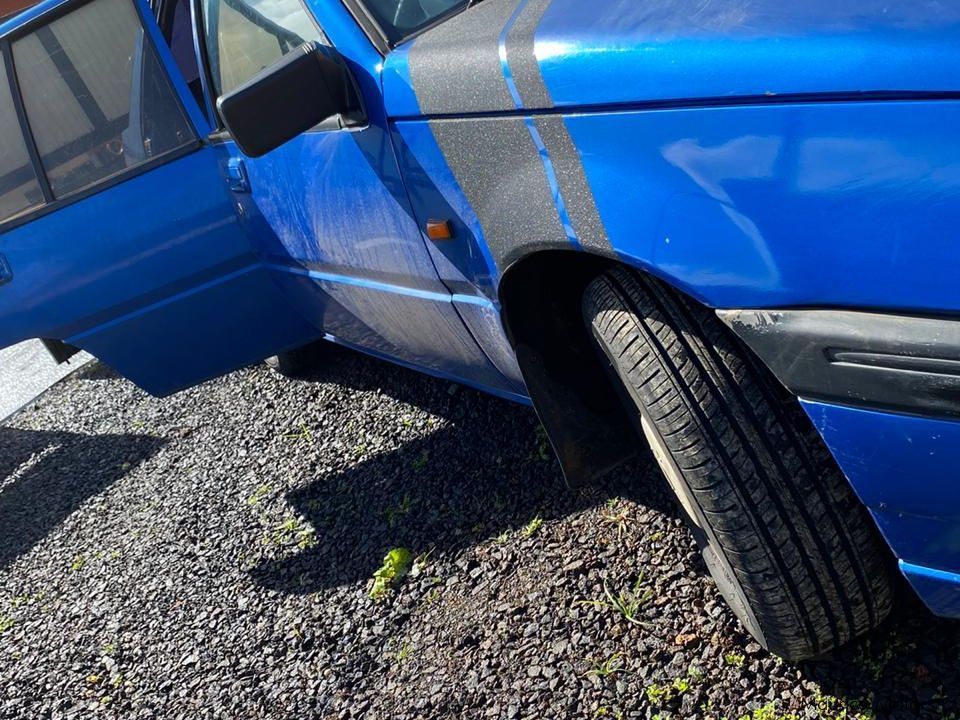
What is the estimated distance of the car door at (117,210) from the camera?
3.43m

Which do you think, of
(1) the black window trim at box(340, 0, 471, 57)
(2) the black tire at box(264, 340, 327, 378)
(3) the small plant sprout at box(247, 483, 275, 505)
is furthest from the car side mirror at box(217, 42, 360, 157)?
(2) the black tire at box(264, 340, 327, 378)

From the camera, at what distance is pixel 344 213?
9.15ft

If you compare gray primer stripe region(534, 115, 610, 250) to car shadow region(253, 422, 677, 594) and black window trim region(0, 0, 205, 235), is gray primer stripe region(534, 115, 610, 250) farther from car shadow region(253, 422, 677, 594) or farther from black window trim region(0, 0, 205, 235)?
black window trim region(0, 0, 205, 235)

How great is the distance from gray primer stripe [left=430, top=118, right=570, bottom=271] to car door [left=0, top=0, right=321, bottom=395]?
1.33m

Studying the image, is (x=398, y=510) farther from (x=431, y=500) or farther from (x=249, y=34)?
(x=249, y=34)

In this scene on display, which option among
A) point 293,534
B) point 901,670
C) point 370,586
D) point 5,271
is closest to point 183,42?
point 5,271

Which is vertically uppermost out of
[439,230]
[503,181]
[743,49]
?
[743,49]

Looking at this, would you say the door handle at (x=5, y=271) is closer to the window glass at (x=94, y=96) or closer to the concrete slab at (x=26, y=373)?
the window glass at (x=94, y=96)

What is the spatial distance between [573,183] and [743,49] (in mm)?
429

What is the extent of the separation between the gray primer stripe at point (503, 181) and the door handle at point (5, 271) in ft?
6.71

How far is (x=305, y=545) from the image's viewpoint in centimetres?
340

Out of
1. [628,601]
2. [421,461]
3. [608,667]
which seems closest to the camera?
[608,667]

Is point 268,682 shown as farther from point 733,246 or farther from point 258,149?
point 733,246

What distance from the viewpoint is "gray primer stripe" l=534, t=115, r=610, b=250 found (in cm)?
189
